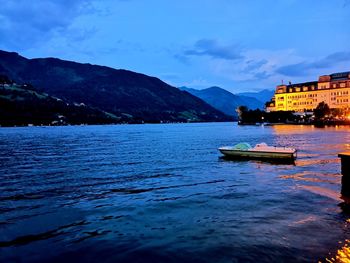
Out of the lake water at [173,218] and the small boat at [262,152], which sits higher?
the small boat at [262,152]

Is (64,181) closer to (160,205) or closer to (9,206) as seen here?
(9,206)

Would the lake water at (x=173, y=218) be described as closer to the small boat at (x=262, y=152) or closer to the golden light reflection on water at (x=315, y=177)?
the golden light reflection on water at (x=315, y=177)

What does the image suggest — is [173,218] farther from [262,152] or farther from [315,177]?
[262,152]

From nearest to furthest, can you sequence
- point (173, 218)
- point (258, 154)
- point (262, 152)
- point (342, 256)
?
1. point (342, 256)
2. point (173, 218)
3. point (262, 152)
4. point (258, 154)

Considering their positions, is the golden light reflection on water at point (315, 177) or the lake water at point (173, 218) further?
the golden light reflection on water at point (315, 177)

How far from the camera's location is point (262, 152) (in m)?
49.1

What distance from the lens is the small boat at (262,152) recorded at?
47.6m

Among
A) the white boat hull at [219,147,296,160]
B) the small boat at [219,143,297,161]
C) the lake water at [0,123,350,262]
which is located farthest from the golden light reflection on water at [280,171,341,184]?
the small boat at [219,143,297,161]

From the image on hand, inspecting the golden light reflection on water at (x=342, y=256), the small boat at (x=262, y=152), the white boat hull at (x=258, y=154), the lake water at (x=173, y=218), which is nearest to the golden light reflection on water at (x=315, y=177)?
the lake water at (x=173, y=218)

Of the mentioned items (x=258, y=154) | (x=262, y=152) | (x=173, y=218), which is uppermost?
(x=262, y=152)

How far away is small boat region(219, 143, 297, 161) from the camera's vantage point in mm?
47584

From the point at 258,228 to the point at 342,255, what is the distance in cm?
457

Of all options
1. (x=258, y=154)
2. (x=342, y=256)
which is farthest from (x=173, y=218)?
(x=258, y=154)

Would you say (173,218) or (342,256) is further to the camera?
(173,218)
